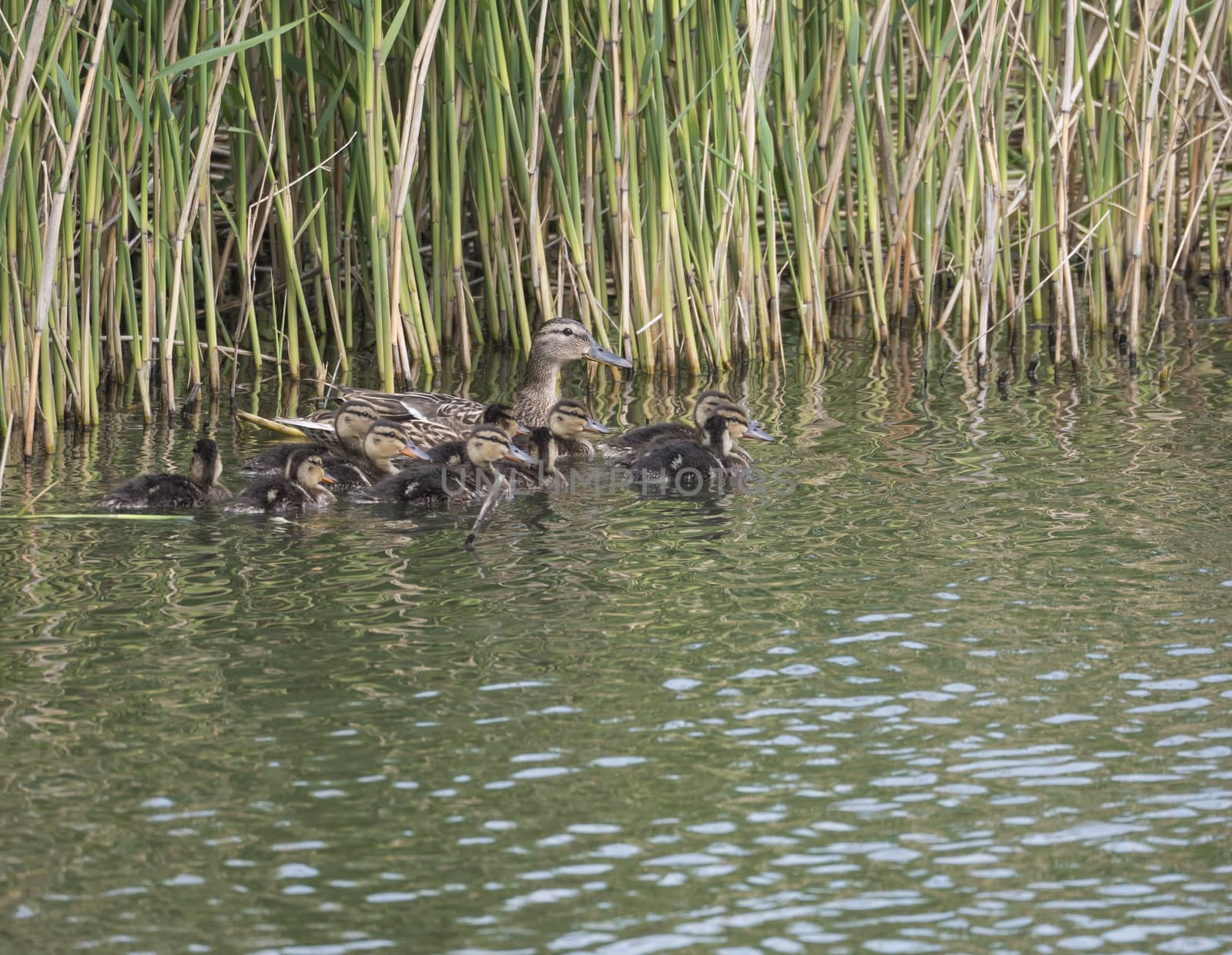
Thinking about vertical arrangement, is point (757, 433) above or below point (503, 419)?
below

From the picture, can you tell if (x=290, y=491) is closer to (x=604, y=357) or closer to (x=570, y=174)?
(x=604, y=357)

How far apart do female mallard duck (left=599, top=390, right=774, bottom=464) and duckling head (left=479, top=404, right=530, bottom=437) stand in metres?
0.38

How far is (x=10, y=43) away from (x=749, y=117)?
3.21 meters

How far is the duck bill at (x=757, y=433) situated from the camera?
24.5ft

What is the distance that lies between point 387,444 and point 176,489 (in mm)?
1039

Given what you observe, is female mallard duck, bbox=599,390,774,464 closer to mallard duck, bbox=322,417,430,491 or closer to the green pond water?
the green pond water

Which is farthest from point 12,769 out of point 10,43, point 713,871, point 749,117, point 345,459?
point 749,117

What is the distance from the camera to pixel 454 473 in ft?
23.0

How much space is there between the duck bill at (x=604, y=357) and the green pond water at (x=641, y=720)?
1.80 meters

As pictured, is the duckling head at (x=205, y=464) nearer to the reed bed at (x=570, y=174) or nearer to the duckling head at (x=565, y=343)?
the reed bed at (x=570, y=174)


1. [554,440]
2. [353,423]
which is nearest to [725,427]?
[554,440]

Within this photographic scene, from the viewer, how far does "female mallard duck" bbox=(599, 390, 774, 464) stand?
24.5ft

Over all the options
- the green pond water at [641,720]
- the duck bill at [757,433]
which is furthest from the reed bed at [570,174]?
the green pond water at [641,720]

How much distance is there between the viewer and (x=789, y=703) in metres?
4.54
